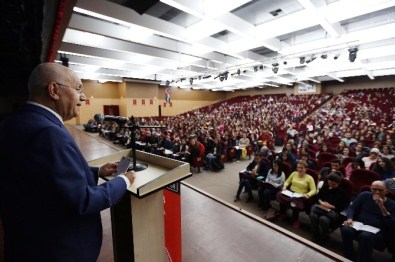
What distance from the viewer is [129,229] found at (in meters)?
1.45

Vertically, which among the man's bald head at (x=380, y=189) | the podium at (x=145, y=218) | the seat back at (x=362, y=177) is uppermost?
the podium at (x=145, y=218)

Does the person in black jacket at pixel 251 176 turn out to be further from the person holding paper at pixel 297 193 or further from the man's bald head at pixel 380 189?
the man's bald head at pixel 380 189

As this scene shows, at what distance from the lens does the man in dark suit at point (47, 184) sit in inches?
36.1

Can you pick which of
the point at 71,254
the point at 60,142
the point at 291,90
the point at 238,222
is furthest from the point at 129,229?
the point at 291,90

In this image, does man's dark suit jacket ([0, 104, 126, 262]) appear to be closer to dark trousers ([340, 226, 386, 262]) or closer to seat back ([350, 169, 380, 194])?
dark trousers ([340, 226, 386, 262])

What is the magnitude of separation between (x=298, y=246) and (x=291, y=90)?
22810 millimetres

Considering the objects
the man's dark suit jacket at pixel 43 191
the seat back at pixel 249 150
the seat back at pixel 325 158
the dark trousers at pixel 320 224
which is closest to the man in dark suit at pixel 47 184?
the man's dark suit jacket at pixel 43 191

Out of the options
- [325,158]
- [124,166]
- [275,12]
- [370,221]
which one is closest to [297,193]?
[370,221]

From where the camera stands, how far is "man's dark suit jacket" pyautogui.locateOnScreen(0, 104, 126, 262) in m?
0.91

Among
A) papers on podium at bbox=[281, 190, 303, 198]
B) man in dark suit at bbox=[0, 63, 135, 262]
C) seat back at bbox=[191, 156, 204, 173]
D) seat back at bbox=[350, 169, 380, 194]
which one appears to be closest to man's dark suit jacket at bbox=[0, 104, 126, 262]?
man in dark suit at bbox=[0, 63, 135, 262]

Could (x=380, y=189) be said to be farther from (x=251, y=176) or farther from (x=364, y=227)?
(x=251, y=176)

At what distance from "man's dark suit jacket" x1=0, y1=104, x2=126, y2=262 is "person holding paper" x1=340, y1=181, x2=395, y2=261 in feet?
10.6

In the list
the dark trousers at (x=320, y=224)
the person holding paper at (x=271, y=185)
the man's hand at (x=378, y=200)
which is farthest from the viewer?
the person holding paper at (x=271, y=185)

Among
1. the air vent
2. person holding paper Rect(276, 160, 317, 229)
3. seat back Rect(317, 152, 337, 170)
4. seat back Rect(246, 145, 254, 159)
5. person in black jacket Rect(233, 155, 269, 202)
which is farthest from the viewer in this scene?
seat back Rect(246, 145, 254, 159)
